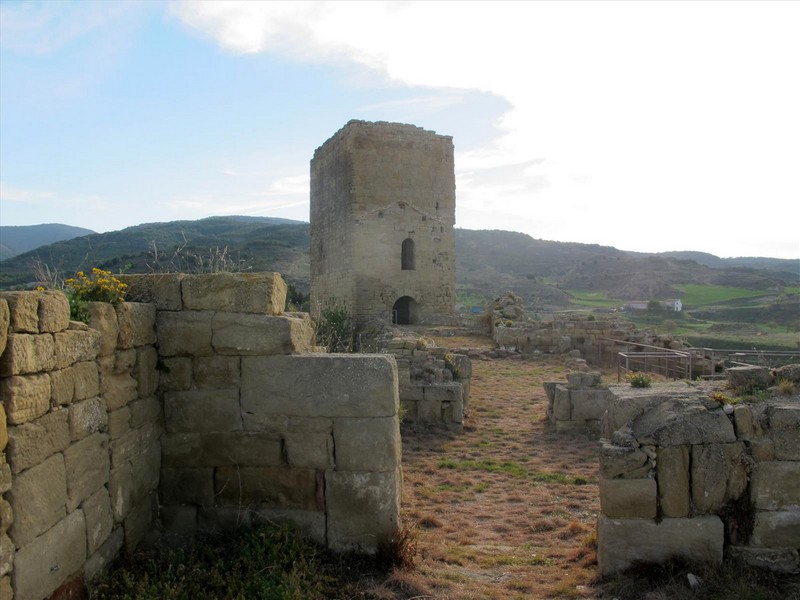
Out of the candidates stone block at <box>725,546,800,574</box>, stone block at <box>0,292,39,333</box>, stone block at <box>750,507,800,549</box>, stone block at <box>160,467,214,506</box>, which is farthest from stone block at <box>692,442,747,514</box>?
stone block at <box>0,292,39,333</box>

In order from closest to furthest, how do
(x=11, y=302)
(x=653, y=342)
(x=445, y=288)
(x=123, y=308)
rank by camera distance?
(x=11, y=302) → (x=123, y=308) → (x=653, y=342) → (x=445, y=288)

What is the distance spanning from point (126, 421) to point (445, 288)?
68.8 feet

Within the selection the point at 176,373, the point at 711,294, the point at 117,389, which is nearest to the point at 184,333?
the point at 176,373

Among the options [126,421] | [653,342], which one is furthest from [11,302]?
[653,342]

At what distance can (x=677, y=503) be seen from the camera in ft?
15.4

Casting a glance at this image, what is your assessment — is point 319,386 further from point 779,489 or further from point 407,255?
point 407,255

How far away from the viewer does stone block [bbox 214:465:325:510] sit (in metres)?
4.89

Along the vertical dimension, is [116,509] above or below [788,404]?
below

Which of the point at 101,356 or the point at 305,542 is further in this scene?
the point at 305,542

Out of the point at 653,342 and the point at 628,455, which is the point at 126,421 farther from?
the point at 653,342

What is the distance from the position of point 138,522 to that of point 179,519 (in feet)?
1.32

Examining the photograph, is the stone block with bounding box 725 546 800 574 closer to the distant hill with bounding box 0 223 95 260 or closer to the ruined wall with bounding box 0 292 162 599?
the ruined wall with bounding box 0 292 162 599

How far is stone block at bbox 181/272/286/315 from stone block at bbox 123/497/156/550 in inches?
62.7

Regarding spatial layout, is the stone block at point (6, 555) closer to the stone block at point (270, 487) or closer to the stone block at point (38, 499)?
the stone block at point (38, 499)
